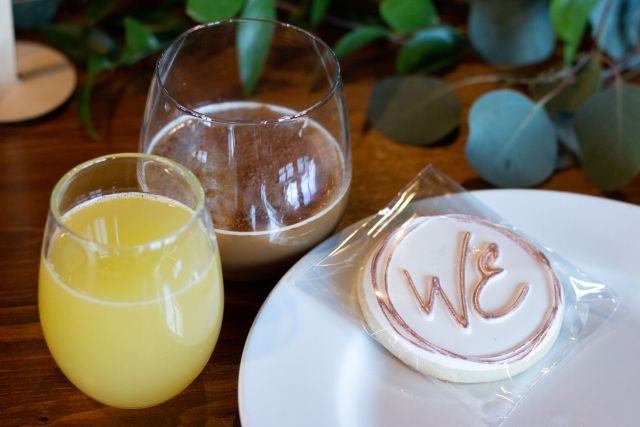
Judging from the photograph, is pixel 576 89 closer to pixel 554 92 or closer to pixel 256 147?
pixel 554 92

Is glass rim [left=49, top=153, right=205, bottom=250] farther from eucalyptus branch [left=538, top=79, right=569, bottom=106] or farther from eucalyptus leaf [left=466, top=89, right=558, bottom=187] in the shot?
eucalyptus branch [left=538, top=79, right=569, bottom=106]

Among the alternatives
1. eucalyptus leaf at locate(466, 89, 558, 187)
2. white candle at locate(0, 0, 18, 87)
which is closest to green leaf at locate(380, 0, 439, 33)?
eucalyptus leaf at locate(466, 89, 558, 187)

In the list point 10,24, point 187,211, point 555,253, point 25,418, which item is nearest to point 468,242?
point 555,253

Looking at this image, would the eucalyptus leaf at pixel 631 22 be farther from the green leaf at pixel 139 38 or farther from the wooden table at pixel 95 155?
the green leaf at pixel 139 38

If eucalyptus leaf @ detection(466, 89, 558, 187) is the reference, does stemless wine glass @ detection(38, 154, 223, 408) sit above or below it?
above

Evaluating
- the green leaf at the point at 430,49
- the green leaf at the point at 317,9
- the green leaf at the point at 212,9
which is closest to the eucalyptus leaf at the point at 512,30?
the green leaf at the point at 430,49

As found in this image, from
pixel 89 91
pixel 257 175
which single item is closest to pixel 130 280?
pixel 257 175
